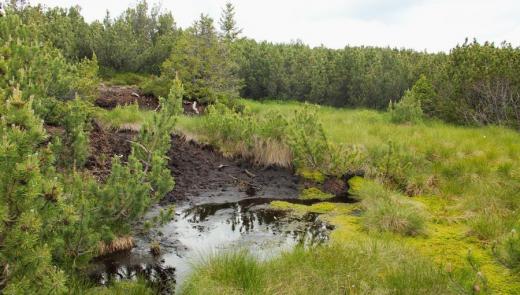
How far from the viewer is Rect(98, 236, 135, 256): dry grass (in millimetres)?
6724

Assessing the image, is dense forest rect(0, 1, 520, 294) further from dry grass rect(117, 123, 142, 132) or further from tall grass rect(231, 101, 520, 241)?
dry grass rect(117, 123, 142, 132)

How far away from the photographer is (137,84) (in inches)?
752

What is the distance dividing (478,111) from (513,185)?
238 inches

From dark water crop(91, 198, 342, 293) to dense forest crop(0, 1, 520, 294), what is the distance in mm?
473

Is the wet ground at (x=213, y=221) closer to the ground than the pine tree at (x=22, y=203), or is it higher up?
closer to the ground

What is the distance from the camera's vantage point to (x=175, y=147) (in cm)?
1165

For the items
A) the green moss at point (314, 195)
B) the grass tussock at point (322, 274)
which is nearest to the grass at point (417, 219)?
the grass tussock at point (322, 274)

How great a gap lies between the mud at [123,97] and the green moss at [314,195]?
24.4ft

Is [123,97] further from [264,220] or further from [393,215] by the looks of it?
[393,215]

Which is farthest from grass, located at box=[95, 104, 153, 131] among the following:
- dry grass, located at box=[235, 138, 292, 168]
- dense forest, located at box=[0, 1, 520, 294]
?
dry grass, located at box=[235, 138, 292, 168]

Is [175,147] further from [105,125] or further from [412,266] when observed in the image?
[412,266]

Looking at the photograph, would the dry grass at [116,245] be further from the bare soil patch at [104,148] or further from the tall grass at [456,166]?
the tall grass at [456,166]

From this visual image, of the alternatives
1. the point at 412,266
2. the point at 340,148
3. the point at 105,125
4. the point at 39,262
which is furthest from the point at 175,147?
the point at 39,262

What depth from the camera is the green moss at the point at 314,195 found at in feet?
33.2
